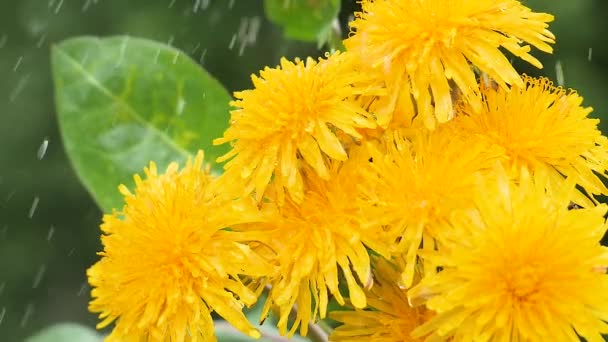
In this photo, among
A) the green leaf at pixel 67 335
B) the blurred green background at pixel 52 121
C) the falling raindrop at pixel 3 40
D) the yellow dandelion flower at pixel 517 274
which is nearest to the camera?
the yellow dandelion flower at pixel 517 274

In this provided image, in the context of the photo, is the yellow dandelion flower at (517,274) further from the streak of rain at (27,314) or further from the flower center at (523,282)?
the streak of rain at (27,314)

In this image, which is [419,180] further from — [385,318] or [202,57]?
[202,57]

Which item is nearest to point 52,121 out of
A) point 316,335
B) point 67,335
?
point 67,335

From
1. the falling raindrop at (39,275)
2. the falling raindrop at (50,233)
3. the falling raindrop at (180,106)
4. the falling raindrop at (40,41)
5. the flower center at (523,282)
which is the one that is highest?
the flower center at (523,282)

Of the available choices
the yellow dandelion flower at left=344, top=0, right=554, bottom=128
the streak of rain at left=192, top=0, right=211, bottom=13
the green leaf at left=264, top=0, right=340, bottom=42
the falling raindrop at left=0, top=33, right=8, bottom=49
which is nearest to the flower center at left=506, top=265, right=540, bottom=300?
the yellow dandelion flower at left=344, top=0, right=554, bottom=128

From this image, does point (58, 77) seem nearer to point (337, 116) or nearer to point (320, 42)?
point (320, 42)

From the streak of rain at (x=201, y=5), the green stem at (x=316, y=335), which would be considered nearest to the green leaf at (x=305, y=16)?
the green stem at (x=316, y=335)

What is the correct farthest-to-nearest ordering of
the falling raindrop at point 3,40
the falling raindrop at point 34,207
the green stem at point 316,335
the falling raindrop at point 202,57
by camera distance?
the falling raindrop at point 3,40, the falling raindrop at point 34,207, the falling raindrop at point 202,57, the green stem at point 316,335

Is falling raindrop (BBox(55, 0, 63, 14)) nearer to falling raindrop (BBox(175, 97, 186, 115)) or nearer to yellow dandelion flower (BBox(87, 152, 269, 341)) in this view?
falling raindrop (BBox(175, 97, 186, 115))
